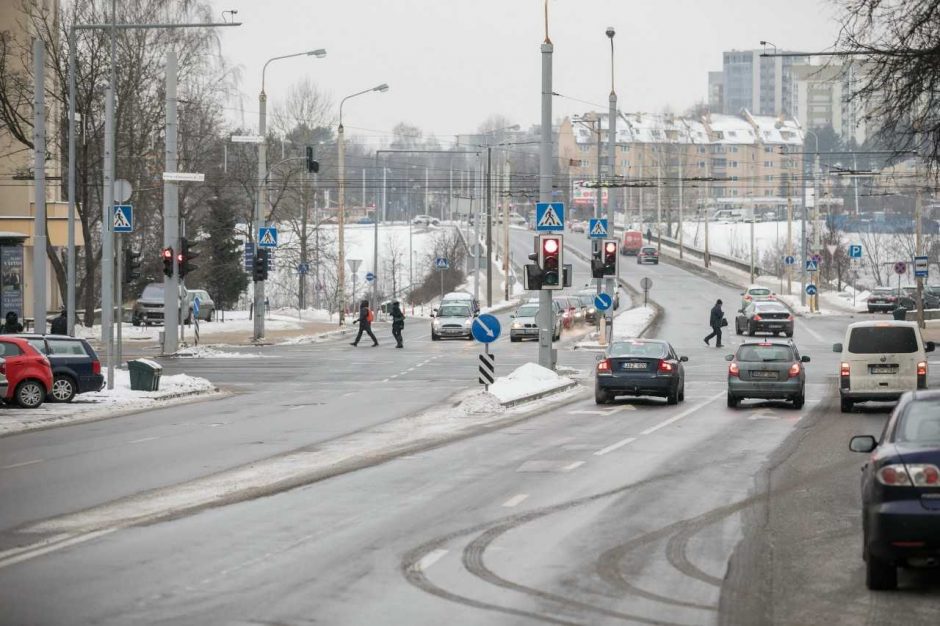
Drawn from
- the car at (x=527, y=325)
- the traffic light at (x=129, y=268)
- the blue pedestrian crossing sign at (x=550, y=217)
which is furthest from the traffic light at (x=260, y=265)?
the blue pedestrian crossing sign at (x=550, y=217)

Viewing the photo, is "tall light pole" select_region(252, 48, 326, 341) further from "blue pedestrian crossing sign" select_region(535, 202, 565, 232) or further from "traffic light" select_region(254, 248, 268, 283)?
"blue pedestrian crossing sign" select_region(535, 202, 565, 232)

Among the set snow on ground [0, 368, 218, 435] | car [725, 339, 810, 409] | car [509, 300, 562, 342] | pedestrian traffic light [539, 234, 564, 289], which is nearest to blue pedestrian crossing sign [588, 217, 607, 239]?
car [509, 300, 562, 342]

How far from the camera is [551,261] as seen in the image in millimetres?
36500

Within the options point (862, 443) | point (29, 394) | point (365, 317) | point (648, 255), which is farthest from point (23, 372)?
point (648, 255)

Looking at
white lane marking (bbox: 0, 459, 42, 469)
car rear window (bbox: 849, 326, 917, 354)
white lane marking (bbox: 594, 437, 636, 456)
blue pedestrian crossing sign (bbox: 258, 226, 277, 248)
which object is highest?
blue pedestrian crossing sign (bbox: 258, 226, 277, 248)

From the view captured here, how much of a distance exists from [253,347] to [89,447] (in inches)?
1359

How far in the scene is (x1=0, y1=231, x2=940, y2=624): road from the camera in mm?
10273

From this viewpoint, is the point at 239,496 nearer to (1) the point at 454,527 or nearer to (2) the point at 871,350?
(1) the point at 454,527

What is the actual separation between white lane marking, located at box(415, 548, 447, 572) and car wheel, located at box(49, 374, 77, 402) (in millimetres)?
21385

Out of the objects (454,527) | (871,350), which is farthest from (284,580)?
(871,350)

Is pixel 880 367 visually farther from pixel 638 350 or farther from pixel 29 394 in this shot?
pixel 29 394

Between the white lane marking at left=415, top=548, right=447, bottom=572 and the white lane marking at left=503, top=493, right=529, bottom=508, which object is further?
the white lane marking at left=503, top=493, right=529, bottom=508

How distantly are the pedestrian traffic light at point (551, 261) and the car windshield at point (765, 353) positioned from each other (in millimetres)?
5439

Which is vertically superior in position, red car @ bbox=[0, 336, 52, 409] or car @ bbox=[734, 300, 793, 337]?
red car @ bbox=[0, 336, 52, 409]
